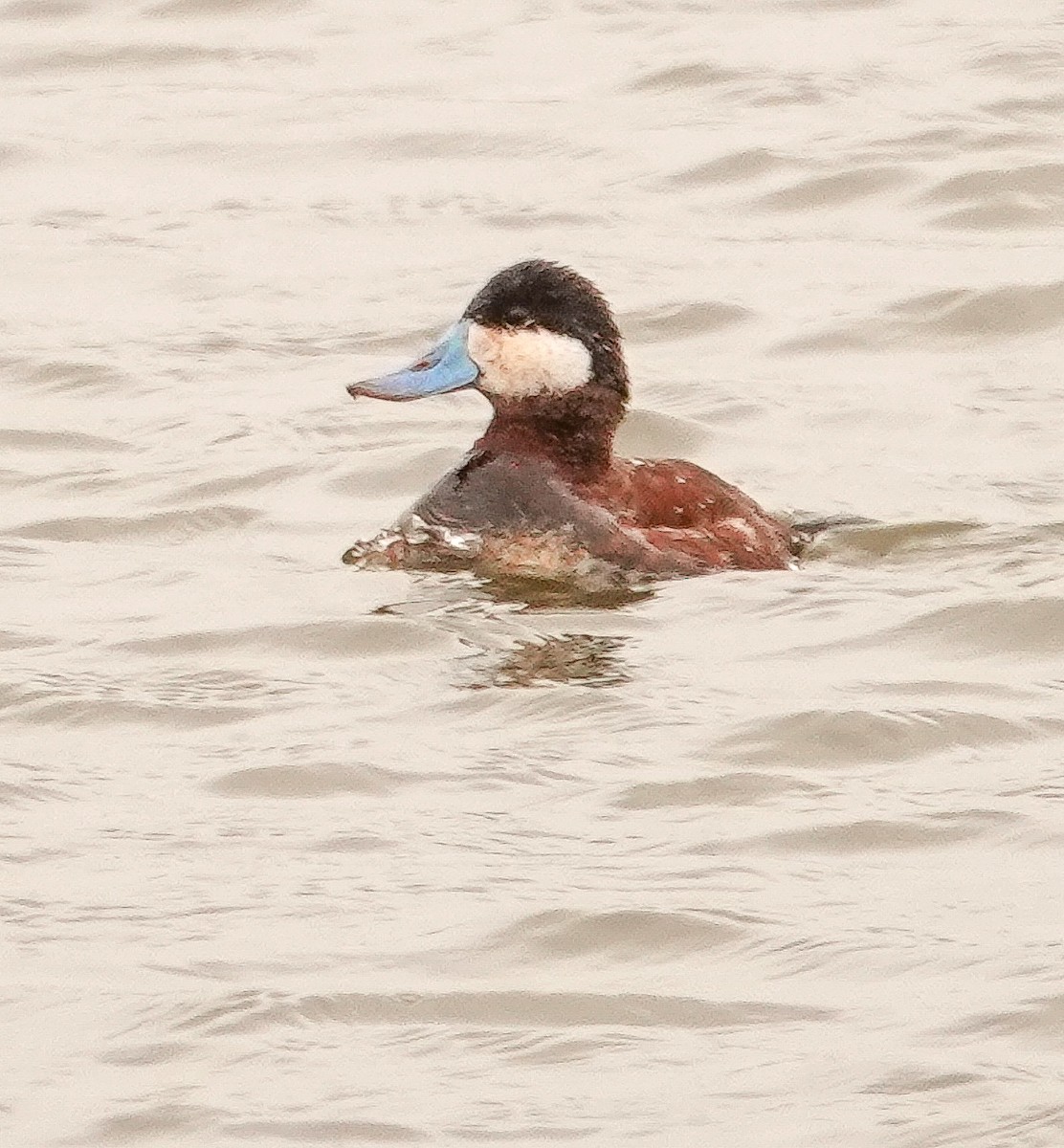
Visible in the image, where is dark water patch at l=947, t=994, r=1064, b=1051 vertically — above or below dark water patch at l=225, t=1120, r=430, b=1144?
below

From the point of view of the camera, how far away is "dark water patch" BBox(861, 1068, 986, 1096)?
5.90 m

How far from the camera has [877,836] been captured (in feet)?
24.0

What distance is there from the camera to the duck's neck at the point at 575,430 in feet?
32.1

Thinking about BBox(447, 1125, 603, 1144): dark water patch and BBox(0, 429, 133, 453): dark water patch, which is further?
BBox(0, 429, 133, 453): dark water patch

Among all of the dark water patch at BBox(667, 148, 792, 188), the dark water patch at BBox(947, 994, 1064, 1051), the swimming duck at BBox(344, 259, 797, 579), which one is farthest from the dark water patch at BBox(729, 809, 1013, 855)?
the dark water patch at BBox(667, 148, 792, 188)

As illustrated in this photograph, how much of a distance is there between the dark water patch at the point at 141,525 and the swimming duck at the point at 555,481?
67cm

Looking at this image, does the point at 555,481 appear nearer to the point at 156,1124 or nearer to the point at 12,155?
the point at 156,1124

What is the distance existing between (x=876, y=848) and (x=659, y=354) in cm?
592

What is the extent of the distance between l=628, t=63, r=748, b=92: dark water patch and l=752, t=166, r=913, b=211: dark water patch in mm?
1559

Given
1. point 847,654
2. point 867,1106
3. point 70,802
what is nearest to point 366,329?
point 847,654

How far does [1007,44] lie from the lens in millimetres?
16703

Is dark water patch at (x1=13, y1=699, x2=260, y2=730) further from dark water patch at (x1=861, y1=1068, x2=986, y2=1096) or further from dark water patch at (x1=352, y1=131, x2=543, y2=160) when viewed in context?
dark water patch at (x1=352, y1=131, x2=543, y2=160)

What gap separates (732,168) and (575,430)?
18.8 ft

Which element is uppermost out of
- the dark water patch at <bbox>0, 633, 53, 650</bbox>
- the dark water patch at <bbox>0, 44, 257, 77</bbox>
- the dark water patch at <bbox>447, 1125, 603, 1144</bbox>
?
the dark water patch at <bbox>0, 44, 257, 77</bbox>
